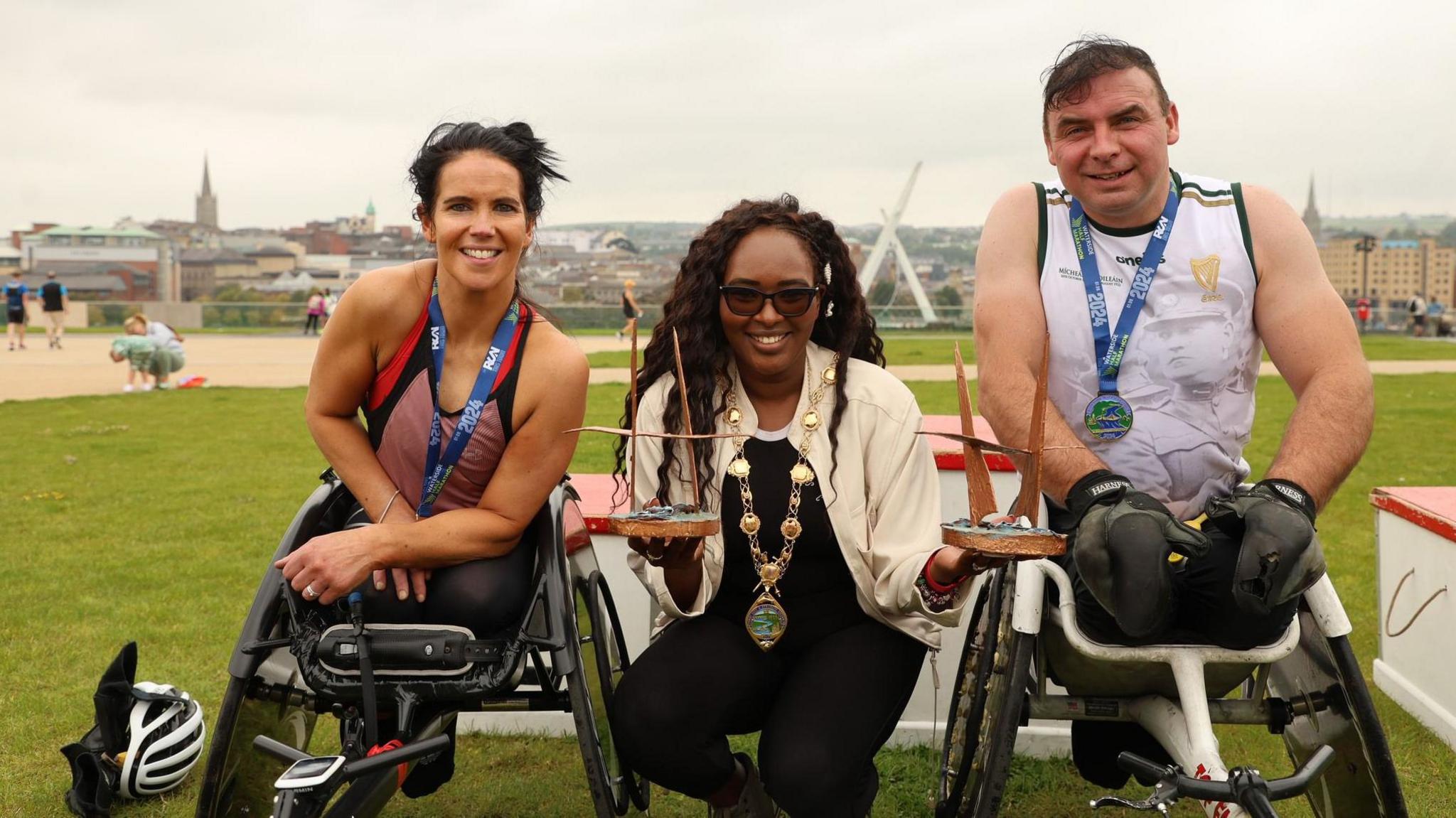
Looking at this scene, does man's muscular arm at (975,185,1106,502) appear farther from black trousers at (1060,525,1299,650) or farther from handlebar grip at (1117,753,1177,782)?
handlebar grip at (1117,753,1177,782)

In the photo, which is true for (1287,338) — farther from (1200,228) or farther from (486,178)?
(486,178)

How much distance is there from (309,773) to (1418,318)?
146ft

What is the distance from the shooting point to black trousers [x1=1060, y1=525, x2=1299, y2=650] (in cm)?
244

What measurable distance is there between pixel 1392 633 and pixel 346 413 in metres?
3.48

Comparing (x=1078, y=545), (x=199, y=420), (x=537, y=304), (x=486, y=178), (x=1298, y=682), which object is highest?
(x=486, y=178)

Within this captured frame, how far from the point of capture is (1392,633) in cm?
435

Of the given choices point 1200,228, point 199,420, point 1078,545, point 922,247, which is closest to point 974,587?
point 1200,228

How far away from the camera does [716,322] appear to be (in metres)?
3.04

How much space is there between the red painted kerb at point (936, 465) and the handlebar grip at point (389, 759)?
109 cm

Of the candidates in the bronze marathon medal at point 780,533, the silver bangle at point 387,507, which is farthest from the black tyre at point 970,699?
the silver bangle at point 387,507

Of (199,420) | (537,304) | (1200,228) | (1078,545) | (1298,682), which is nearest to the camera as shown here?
(1078,545)

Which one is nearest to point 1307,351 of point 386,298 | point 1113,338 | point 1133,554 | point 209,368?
point 1113,338

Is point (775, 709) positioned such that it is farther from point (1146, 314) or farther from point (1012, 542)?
point (1146, 314)

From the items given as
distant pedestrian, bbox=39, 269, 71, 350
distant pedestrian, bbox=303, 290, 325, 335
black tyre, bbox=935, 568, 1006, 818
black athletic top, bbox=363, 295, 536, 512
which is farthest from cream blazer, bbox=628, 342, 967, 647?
distant pedestrian, bbox=303, 290, 325, 335
